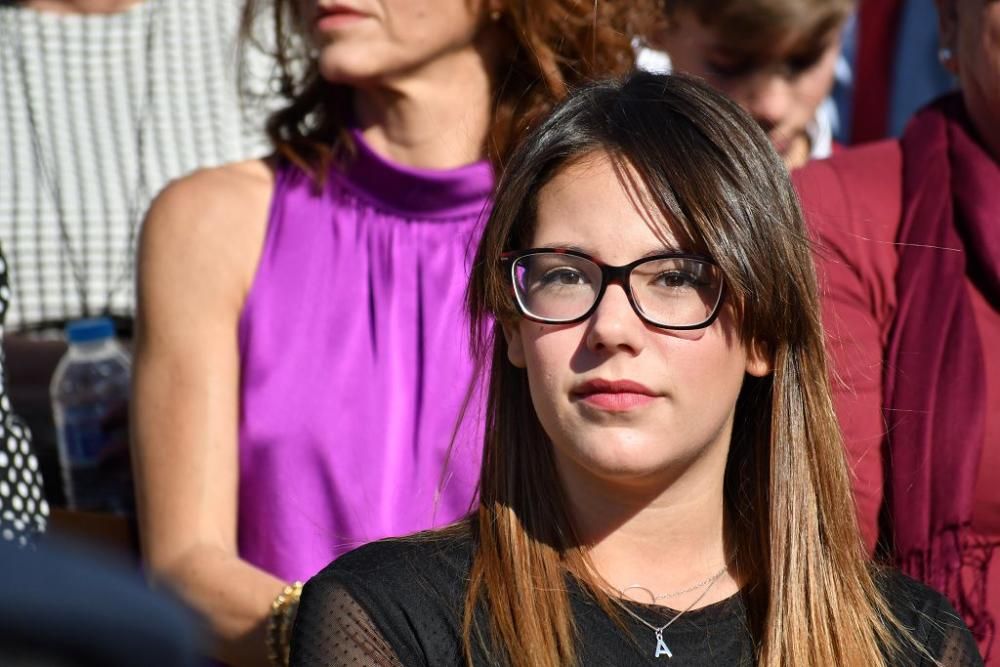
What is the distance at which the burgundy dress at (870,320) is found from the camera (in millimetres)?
2260

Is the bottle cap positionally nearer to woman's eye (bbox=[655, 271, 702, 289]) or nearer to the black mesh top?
the black mesh top

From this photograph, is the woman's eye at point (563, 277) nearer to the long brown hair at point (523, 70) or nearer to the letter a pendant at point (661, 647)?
the letter a pendant at point (661, 647)

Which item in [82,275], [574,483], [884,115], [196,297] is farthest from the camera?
[884,115]

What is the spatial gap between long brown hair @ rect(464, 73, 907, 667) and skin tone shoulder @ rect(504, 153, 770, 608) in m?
0.03

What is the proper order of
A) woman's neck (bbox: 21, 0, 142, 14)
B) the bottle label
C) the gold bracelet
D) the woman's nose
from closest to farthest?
the woman's nose, the gold bracelet, the bottle label, woman's neck (bbox: 21, 0, 142, 14)

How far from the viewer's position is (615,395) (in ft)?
5.88

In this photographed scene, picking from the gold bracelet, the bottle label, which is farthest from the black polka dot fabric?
the bottle label

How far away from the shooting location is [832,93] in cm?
555

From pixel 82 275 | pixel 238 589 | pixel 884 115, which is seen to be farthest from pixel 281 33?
pixel 884 115

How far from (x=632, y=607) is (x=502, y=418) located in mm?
317

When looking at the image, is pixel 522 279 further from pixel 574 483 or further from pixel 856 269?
pixel 856 269

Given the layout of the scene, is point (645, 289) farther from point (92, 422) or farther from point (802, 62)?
point (802, 62)

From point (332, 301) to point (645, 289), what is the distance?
97 cm

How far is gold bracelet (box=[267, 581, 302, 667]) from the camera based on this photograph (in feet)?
7.27
